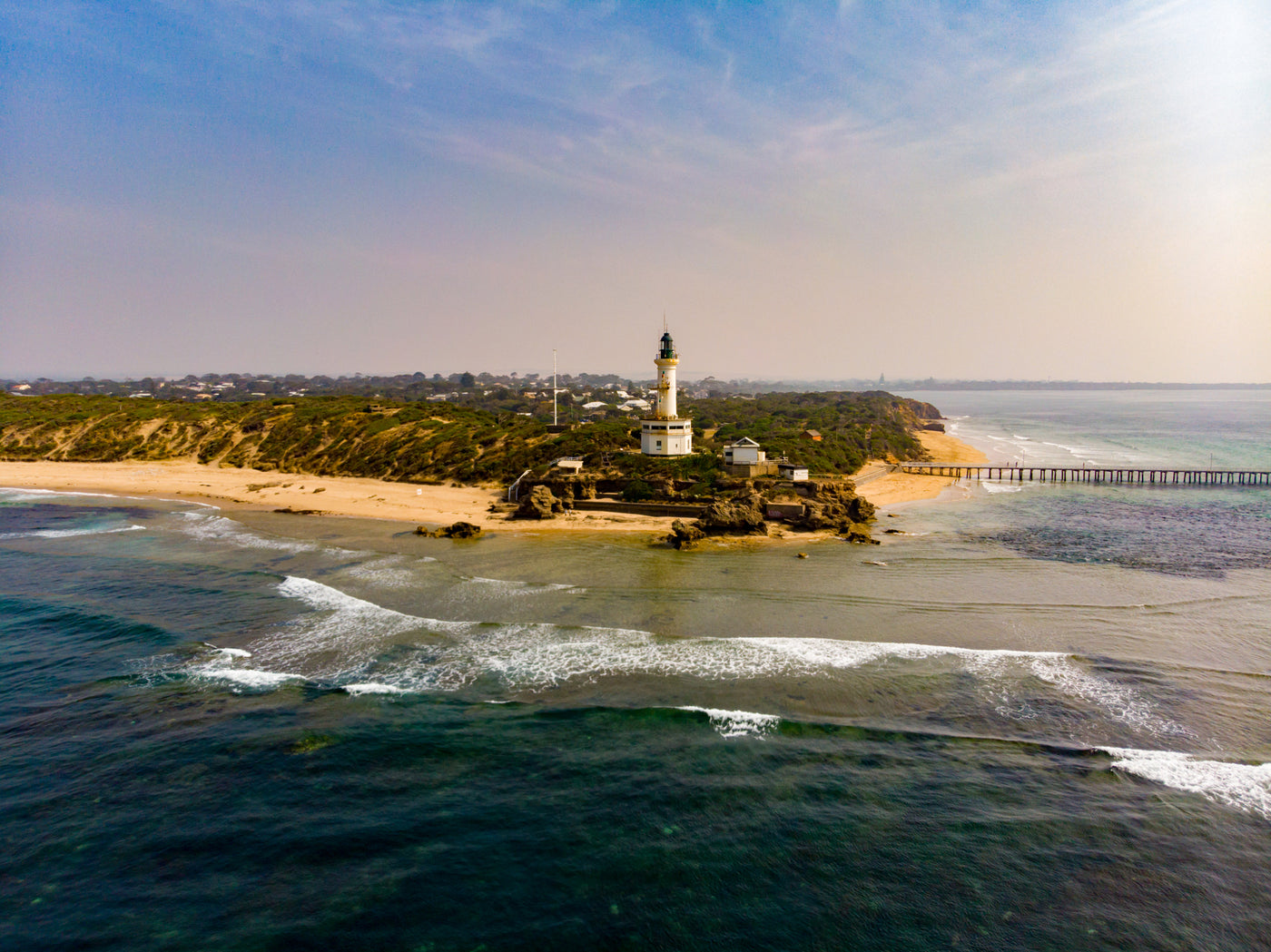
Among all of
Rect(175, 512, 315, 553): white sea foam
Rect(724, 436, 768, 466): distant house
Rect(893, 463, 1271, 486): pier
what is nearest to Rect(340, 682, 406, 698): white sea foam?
Rect(175, 512, 315, 553): white sea foam

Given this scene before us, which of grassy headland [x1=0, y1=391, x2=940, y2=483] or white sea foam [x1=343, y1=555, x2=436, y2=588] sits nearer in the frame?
white sea foam [x1=343, y1=555, x2=436, y2=588]

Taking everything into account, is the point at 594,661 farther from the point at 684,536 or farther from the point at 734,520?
the point at 734,520

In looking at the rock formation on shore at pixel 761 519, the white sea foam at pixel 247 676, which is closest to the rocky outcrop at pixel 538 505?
the rock formation on shore at pixel 761 519

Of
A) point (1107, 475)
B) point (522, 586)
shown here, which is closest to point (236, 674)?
point (522, 586)

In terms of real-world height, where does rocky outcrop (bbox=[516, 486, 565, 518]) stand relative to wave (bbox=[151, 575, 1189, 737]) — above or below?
above

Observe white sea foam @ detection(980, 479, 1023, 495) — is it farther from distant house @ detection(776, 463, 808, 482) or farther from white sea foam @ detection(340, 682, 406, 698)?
white sea foam @ detection(340, 682, 406, 698)

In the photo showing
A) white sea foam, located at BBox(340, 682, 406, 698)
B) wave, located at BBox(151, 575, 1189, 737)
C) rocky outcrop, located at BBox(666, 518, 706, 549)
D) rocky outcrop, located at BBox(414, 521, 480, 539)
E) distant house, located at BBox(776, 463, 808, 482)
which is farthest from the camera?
distant house, located at BBox(776, 463, 808, 482)
